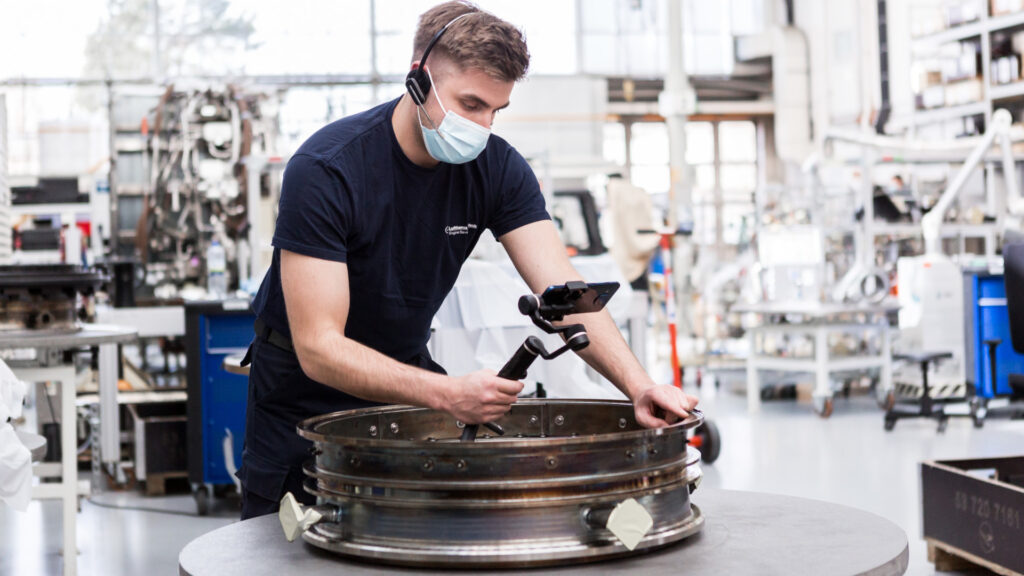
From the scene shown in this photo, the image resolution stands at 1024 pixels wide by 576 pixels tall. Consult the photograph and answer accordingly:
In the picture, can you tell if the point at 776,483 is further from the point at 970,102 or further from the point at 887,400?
the point at 970,102

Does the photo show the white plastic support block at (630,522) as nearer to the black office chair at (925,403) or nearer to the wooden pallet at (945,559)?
the wooden pallet at (945,559)

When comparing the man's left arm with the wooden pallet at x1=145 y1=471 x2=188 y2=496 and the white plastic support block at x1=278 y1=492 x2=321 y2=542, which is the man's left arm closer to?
the white plastic support block at x1=278 y1=492 x2=321 y2=542

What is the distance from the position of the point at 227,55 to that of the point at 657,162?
6.16m

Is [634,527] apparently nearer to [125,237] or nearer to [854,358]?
[125,237]

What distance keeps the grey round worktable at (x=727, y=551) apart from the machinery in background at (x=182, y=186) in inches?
175

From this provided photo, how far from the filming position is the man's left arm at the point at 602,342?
1.32 m

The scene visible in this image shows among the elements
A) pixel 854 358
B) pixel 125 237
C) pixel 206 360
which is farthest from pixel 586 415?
pixel 854 358

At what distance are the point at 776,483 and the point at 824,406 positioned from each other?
2.04 m

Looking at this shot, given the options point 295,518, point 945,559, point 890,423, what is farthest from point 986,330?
point 295,518

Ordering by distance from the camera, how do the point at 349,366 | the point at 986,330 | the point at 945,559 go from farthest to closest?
the point at 986,330, the point at 945,559, the point at 349,366

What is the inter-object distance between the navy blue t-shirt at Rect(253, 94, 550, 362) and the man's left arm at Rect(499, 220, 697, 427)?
0.09 feet

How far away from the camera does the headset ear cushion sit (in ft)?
4.54

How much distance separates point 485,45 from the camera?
133 cm

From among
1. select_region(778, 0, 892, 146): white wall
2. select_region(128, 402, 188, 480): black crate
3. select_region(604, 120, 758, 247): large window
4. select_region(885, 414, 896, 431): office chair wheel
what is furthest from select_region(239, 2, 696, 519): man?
select_region(604, 120, 758, 247): large window
